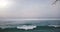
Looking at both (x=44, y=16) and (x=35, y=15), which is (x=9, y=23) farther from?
(x=44, y=16)

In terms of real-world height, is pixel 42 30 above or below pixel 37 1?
below

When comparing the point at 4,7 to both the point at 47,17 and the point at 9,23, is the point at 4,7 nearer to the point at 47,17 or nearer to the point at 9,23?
the point at 9,23

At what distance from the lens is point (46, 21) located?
→ 1.26 m

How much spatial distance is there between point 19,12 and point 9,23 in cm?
18

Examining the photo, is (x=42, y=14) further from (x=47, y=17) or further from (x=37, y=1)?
(x=37, y=1)

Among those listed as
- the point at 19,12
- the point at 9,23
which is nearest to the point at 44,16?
the point at 19,12

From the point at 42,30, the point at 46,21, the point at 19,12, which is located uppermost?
the point at 19,12

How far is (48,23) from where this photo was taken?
127 cm

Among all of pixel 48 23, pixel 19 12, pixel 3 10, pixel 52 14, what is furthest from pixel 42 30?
pixel 3 10

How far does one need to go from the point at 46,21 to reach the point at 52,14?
0.11 m

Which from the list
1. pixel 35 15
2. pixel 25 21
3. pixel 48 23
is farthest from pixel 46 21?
pixel 25 21

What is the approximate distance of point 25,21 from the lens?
1.26 m

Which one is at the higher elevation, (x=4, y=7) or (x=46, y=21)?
(x=4, y=7)

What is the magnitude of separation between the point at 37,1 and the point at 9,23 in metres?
0.44
